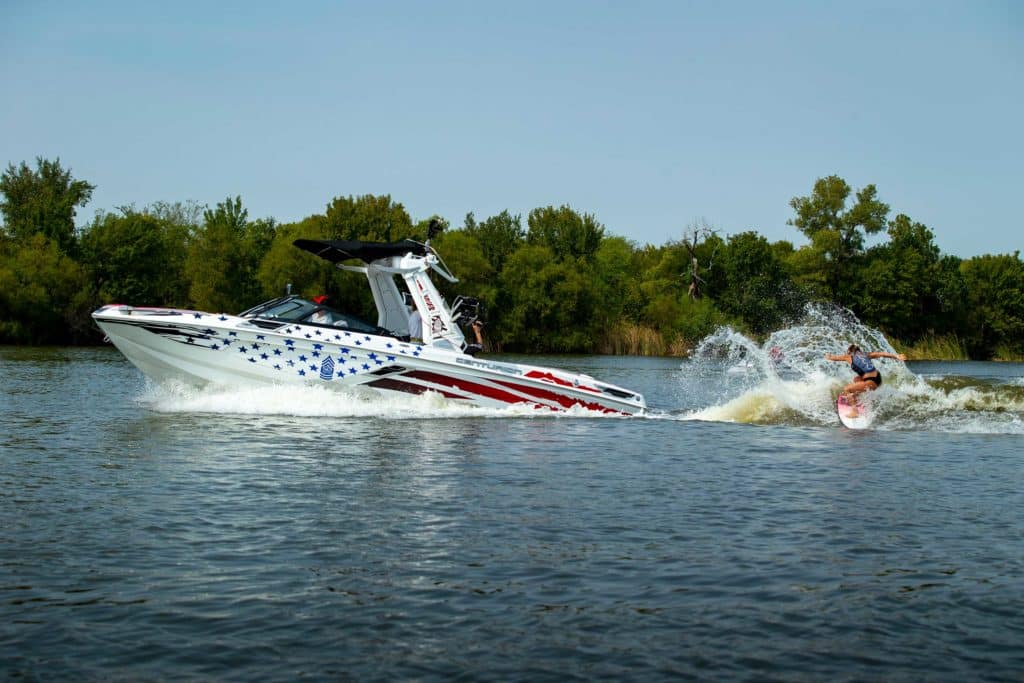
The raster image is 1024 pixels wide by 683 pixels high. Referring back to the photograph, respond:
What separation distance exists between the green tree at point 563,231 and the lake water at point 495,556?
8128 centimetres

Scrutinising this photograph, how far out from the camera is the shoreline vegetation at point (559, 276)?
77.1 m

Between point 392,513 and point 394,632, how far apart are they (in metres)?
3.81

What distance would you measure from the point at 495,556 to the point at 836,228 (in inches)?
3784

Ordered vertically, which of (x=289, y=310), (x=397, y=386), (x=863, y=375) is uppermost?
(x=289, y=310)

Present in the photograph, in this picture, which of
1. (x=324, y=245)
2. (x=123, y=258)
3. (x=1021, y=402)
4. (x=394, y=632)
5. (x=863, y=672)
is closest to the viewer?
(x=863, y=672)

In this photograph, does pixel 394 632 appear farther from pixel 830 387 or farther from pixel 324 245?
pixel 830 387

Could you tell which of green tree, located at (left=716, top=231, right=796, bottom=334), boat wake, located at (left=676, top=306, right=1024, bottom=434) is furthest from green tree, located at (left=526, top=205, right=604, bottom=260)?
boat wake, located at (left=676, top=306, right=1024, bottom=434)

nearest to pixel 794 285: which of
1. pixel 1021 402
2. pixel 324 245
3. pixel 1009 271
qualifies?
pixel 1009 271

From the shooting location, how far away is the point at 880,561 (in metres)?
9.52

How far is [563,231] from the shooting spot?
99188 mm

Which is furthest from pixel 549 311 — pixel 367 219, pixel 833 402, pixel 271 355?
pixel 271 355

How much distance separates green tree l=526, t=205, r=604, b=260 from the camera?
325ft

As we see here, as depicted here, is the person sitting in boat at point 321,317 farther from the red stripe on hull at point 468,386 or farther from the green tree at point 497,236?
the green tree at point 497,236

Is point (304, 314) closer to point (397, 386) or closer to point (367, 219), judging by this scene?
point (397, 386)
